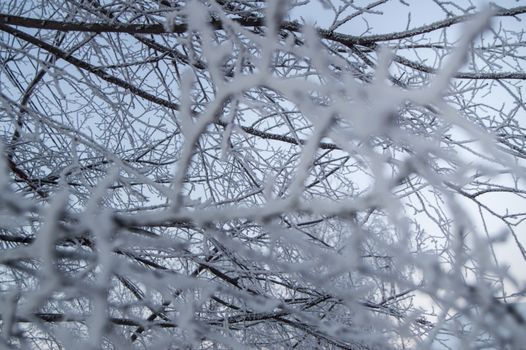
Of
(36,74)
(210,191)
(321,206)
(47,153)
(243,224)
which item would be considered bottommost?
(321,206)

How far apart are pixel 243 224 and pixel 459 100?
5.06ft

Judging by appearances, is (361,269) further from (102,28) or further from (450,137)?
(450,137)

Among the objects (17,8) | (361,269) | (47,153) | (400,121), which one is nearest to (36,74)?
(17,8)

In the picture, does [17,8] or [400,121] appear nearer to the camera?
[400,121]

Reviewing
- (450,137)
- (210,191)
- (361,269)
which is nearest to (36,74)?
(210,191)

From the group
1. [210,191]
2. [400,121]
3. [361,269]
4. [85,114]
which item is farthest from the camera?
[85,114]

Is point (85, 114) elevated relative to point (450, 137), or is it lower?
elevated

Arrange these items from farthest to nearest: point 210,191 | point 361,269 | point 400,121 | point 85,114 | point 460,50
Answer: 1. point 85,114
2. point 210,191
3. point 400,121
4. point 361,269
5. point 460,50

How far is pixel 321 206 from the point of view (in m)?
0.76

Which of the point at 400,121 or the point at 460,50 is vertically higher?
the point at 400,121

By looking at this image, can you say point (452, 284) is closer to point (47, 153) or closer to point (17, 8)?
point (47, 153)

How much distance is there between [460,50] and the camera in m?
0.60

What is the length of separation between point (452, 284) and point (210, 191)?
244cm

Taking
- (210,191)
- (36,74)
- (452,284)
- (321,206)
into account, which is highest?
(36,74)
